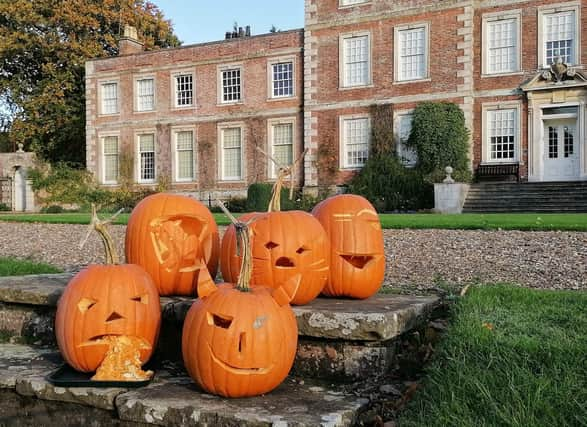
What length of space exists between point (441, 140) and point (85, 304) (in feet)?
60.2

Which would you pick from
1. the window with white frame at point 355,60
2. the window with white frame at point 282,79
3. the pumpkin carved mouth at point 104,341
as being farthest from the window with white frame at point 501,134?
the pumpkin carved mouth at point 104,341

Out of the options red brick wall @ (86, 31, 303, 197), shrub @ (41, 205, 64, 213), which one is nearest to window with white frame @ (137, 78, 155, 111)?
red brick wall @ (86, 31, 303, 197)

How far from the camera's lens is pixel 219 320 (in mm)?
2598

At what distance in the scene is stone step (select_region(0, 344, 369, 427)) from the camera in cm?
230

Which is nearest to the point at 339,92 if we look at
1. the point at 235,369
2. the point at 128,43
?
the point at 128,43

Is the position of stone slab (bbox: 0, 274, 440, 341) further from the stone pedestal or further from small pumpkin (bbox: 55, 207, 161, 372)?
the stone pedestal

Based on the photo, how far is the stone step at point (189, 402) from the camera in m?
2.30

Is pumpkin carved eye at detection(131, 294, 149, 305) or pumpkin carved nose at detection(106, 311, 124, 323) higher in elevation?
pumpkin carved eye at detection(131, 294, 149, 305)

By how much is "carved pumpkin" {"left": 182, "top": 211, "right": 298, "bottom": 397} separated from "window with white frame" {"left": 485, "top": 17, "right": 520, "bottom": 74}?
19.8 m

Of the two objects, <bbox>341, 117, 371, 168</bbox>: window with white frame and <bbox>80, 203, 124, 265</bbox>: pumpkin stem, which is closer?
<bbox>80, 203, 124, 265</bbox>: pumpkin stem

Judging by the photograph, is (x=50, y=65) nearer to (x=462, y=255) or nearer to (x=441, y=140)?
(x=441, y=140)

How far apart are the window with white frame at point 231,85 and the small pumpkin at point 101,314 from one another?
22.7 meters

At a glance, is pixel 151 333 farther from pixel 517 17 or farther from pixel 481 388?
pixel 517 17

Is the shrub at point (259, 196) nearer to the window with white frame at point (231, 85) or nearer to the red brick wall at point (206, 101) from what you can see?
the red brick wall at point (206, 101)
